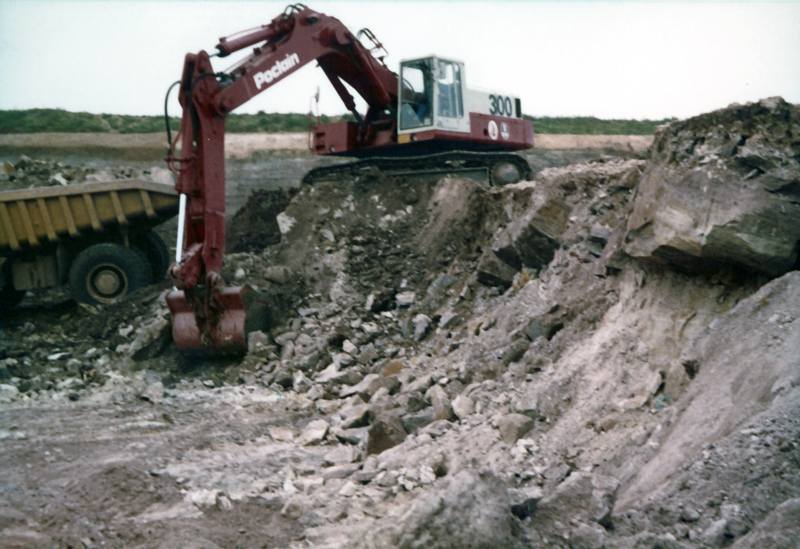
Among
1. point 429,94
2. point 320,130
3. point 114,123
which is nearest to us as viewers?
point 429,94

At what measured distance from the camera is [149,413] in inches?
231

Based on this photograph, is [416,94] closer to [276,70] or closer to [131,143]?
[276,70]

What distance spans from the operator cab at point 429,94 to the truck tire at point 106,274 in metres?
4.48

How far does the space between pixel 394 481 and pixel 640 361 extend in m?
1.89

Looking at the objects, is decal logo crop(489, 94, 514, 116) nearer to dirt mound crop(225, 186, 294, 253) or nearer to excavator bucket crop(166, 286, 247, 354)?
dirt mound crop(225, 186, 294, 253)

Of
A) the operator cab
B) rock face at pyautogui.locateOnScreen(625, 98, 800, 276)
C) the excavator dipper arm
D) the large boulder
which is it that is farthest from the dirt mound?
the large boulder

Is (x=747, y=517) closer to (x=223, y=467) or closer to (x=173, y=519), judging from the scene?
(x=173, y=519)

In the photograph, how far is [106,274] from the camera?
9.17 metres

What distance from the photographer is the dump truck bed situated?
8984 millimetres

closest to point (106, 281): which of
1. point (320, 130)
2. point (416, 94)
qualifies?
point (320, 130)

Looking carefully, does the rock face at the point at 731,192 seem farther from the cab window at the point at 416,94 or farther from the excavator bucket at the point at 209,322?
the cab window at the point at 416,94

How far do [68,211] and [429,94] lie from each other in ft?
18.0

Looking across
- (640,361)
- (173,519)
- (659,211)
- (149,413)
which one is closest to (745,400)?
(640,361)

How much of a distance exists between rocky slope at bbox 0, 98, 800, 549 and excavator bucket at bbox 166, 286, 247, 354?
247 mm
